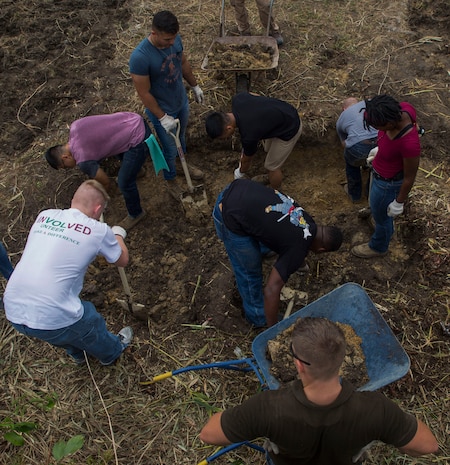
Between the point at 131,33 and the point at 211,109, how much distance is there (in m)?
2.05

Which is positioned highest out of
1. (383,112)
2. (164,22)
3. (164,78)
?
(164,22)

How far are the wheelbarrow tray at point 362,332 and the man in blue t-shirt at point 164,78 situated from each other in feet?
7.63

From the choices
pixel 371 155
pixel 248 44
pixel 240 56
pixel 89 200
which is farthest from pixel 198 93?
pixel 89 200

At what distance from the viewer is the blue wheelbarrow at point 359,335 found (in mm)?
2758

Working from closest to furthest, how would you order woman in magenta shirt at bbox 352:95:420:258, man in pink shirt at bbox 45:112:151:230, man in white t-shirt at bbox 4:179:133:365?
man in white t-shirt at bbox 4:179:133:365 → woman in magenta shirt at bbox 352:95:420:258 → man in pink shirt at bbox 45:112:151:230

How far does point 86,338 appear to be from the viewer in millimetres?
2984

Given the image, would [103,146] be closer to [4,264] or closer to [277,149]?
[4,264]

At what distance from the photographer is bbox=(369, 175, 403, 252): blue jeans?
3447mm

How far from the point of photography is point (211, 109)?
17.0 feet

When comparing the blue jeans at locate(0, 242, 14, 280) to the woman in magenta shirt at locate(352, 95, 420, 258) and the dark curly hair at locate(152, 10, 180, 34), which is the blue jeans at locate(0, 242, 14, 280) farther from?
the woman in magenta shirt at locate(352, 95, 420, 258)

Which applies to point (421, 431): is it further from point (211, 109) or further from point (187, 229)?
point (211, 109)

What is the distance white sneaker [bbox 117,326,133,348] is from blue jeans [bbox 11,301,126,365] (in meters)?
0.11

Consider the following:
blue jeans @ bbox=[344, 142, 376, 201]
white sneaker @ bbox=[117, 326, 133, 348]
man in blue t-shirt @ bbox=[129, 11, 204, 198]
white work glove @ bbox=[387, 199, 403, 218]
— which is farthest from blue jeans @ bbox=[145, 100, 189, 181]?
white work glove @ bbox=[387, 199, 403, 218]

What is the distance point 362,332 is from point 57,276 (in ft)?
6.69
